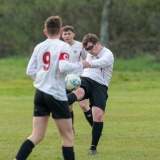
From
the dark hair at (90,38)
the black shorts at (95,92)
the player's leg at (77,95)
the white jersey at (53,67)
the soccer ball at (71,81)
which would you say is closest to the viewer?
the white jersey at (53,67)

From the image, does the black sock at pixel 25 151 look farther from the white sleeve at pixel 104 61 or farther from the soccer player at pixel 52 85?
the white sleeve at pixel 104 61

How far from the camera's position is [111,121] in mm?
14039

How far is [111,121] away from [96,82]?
13.4 feet

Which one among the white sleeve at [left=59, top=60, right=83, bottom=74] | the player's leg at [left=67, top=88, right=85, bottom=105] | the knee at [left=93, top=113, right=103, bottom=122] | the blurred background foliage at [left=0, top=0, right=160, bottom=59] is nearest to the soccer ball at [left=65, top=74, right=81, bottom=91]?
the white sleeve at [left=59, top=60, right=83, bottom=74]

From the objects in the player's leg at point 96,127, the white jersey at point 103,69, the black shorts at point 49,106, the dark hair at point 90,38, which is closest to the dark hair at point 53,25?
the black shorts at point 49,106

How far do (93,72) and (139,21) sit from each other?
24933 millimetres

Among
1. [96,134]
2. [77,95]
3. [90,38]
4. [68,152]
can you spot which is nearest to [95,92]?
[77,95]

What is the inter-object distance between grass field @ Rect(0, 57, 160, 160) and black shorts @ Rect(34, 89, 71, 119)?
163 cm

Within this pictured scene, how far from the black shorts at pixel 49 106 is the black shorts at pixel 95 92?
2276 millimetres

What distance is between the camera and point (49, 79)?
757cm

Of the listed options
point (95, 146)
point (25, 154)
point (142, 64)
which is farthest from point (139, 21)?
point (25, 154)

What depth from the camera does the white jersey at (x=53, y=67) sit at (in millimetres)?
7504

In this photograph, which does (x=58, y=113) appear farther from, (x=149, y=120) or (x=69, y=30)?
(x=149, y=120)

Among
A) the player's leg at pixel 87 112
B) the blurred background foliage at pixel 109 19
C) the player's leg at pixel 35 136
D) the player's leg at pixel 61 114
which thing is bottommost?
the blurred background foliage at pixel 109 19
